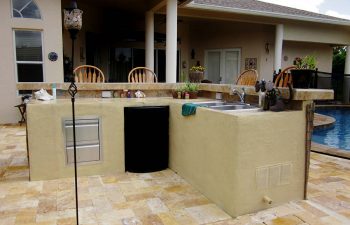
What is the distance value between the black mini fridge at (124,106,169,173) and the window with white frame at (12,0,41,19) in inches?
174

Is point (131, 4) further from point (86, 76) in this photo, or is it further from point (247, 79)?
point (247, 79)

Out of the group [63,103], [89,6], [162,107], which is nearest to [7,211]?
[63,103]

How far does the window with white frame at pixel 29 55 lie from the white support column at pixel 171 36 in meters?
2.94

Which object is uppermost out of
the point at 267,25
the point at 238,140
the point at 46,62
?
the point at 267,25

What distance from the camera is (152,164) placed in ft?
12.4

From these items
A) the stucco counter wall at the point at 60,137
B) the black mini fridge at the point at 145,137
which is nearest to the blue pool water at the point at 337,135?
the black mini fridge at the point at 145,137

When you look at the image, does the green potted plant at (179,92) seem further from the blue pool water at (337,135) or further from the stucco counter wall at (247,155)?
the blue pool water at (337,135)

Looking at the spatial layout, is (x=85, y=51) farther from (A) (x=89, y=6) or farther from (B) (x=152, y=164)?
(B) (x=152, y=164)

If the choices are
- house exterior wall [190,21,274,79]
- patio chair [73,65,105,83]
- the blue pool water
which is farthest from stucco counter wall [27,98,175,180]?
house exterior wall [190,21,274,79]

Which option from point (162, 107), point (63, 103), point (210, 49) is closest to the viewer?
point (63, 103)

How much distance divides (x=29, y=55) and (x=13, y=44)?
0.38 meters

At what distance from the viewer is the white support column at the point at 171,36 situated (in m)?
7.00

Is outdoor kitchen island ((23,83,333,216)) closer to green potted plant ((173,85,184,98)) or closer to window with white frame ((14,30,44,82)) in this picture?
green potted plant ((173,85,184,98))

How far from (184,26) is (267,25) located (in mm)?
3064
